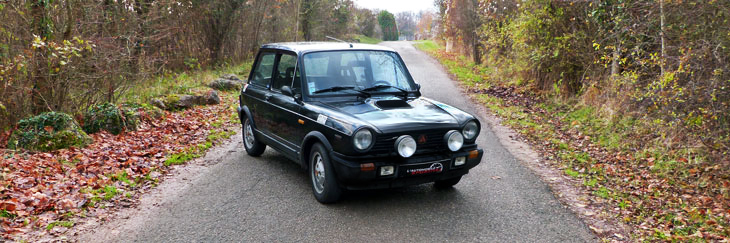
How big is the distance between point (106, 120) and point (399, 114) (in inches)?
232

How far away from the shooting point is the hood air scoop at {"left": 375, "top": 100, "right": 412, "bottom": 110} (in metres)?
5.50

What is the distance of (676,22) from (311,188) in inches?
238

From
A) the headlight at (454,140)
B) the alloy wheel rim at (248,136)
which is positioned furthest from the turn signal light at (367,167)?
the alloy wheel rim at (248,136)

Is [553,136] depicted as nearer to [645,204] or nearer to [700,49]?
[700,49]

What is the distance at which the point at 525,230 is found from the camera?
185 inches

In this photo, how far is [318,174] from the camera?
5.48 meters

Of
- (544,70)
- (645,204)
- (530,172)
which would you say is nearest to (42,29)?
(530,172)

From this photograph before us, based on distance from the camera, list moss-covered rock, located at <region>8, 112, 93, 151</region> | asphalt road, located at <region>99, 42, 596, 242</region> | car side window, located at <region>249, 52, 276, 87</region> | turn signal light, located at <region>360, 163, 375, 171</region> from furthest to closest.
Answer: moss-covered rock, located at <region>8, 112, 93, 151</region> → car side window, located at <region>249, 52, 276, 87</region> → turn signal light, located at <region>360, 163, 375, 171</region> → asphalt road, located at <region>99, 42, 596, 242</region>

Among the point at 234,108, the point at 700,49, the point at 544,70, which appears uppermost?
the point at 700,49

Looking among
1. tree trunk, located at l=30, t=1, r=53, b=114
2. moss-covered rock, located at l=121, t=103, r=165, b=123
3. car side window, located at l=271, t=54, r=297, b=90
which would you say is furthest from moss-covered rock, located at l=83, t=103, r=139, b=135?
car side window, located at l=271, t=54, r=297, b=90

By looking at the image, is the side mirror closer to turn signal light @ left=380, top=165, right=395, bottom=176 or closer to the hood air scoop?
the hood air scoop

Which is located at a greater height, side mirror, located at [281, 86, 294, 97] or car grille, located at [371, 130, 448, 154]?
side mirror, located at [281, 86, 294, 97]

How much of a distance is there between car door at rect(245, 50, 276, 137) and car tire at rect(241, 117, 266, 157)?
1.03ft

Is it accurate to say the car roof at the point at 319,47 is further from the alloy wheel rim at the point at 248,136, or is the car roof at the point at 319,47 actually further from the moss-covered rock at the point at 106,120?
the moss-covered rock at the point at 106,120
